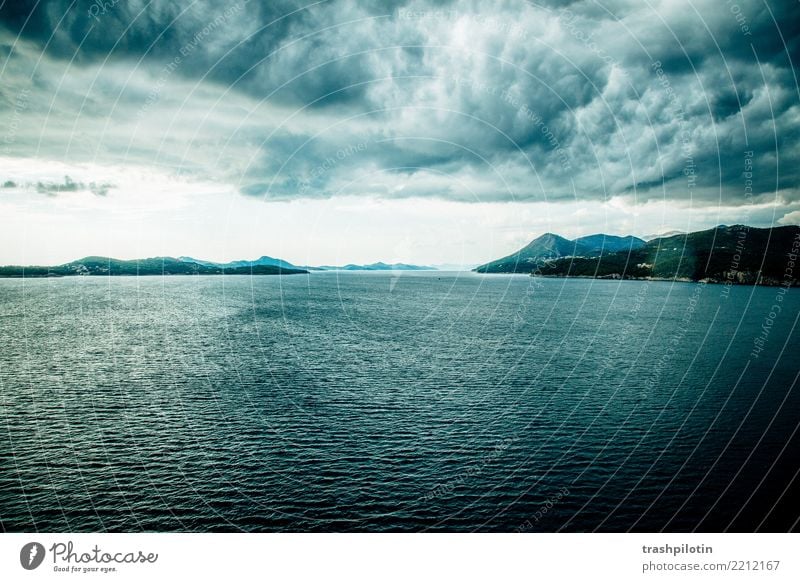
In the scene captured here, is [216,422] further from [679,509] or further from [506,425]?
[679,509]

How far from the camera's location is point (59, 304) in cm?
19012

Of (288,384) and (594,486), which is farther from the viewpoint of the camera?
(288,384)

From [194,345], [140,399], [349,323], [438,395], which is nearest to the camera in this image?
[140,399]

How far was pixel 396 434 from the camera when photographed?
56375 mm

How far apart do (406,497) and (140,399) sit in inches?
1844

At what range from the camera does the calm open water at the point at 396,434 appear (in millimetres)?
40844

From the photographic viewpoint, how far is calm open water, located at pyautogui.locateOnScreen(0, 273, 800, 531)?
4084cm

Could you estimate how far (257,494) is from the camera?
43344mm

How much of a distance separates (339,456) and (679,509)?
33.5 m

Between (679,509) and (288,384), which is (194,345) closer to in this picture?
(288,384)

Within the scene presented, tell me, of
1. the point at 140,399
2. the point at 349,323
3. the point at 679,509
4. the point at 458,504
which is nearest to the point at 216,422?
the point at 140,399

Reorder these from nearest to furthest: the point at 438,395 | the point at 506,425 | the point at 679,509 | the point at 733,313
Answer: the point at 679,509, the point at 506,425, the point at 438,395, the point at 733,313

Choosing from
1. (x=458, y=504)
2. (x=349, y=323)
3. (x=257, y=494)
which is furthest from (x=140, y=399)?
(x=349, y=323)

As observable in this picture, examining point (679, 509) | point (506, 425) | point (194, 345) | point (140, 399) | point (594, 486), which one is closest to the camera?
point (679, 509)
